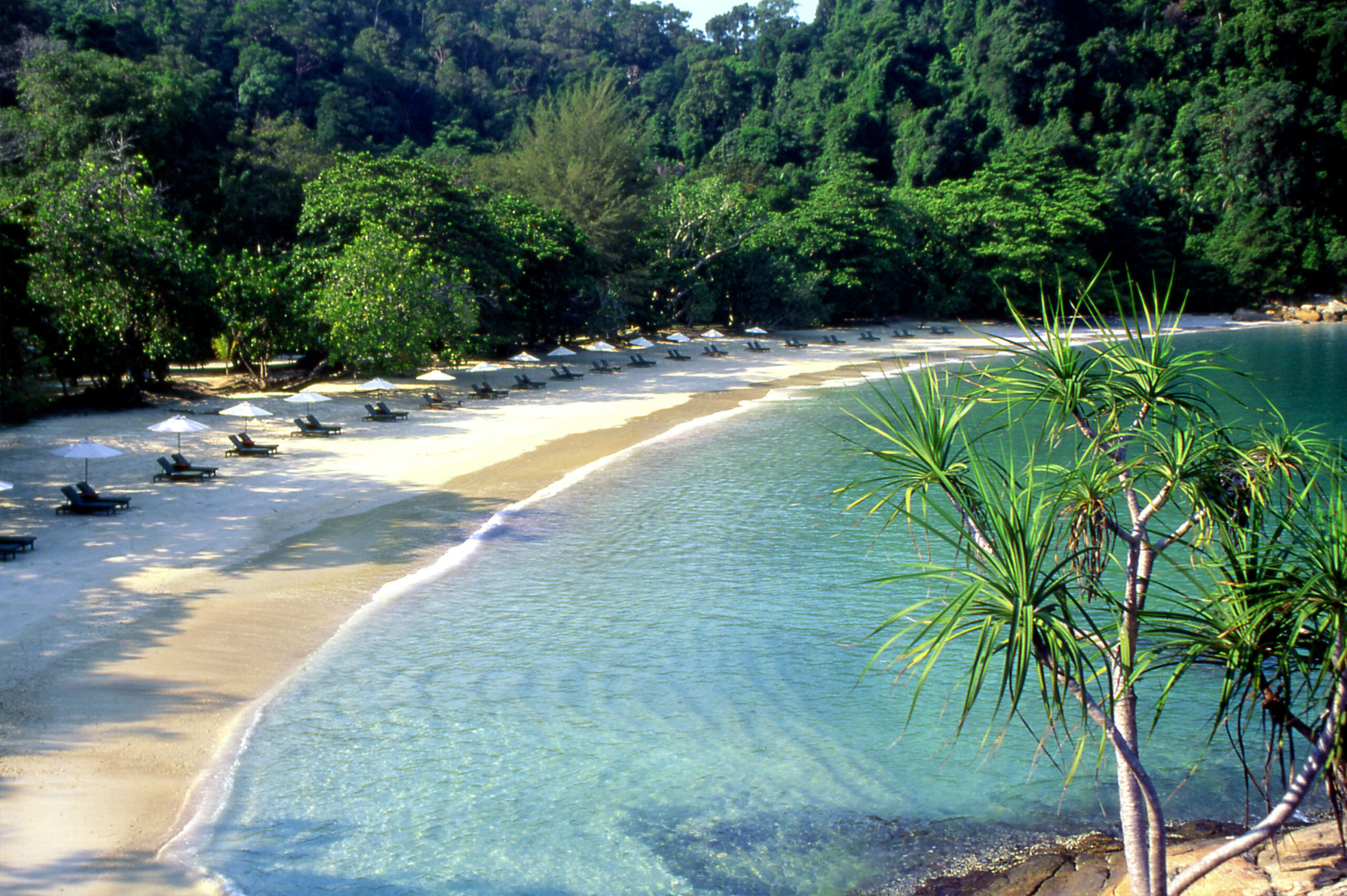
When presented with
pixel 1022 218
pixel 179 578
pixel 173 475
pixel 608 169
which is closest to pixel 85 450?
pixel 173 475

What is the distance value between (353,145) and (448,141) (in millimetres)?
8326

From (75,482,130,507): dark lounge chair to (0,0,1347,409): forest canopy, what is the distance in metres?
6.79

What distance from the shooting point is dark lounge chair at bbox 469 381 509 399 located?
95.3ft

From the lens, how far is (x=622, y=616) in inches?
496

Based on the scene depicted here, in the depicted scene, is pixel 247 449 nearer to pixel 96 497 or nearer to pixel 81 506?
pixel 96 497


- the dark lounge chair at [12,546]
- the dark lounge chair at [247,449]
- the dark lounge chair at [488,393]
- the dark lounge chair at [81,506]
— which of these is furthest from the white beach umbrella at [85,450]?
the dark lounge chair at [488,393]

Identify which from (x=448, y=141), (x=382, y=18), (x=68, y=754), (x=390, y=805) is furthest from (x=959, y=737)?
(x=382, y=18)

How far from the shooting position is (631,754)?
361 inches

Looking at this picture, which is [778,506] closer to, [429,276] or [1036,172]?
[429,276]

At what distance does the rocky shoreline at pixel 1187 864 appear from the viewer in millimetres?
6262

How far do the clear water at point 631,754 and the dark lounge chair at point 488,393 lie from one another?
48.1 feet

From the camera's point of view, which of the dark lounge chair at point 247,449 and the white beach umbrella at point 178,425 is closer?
the white beach umbrella at point 178,425

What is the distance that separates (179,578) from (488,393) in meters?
16.8

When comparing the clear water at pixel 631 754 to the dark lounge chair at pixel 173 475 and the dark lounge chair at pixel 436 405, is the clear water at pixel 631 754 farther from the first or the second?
the dark lounge chair at pixel 436 405
